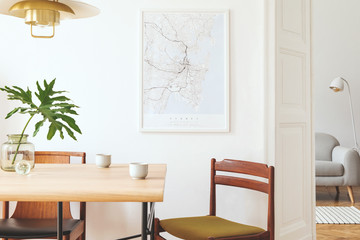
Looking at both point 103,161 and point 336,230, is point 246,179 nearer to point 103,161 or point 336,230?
point 103,161

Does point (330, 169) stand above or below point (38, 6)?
below

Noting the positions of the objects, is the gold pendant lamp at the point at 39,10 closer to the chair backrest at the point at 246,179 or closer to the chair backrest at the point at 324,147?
the chair backrest at the point at 246,179

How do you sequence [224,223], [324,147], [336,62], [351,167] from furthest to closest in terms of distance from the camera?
[336,62] < [324,147] < [351,167] < [224,223]

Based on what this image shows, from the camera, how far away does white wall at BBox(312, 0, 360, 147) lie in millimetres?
6172

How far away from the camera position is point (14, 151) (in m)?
2.14

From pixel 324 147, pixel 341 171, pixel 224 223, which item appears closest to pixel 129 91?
pixel 224 223

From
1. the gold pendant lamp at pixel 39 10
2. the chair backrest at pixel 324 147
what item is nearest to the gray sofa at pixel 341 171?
the chair backrest at pixel 324 147

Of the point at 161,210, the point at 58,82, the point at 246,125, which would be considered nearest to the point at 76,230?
the point at 161,210

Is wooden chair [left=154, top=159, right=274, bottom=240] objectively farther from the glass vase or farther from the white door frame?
the glass vase

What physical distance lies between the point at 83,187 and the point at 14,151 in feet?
1.88

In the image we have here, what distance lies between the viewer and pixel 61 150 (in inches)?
119

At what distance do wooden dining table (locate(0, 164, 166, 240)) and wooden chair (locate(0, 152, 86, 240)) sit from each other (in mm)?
267

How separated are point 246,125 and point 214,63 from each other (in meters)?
0.50

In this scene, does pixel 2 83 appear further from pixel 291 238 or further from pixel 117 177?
pixel 291 238
